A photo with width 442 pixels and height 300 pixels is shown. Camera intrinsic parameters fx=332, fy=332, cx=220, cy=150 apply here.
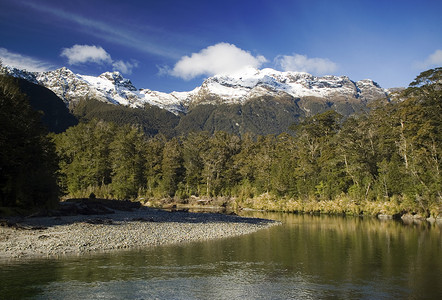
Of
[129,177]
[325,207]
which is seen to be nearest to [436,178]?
[325,207]

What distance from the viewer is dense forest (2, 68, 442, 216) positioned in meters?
42.7

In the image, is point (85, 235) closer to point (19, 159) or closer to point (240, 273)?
point (240, 273)

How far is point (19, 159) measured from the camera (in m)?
30.8

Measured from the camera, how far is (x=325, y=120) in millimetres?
65562

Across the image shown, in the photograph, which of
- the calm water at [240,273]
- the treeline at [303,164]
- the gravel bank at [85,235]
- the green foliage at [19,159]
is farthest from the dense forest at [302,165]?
the calm water at [240,273]

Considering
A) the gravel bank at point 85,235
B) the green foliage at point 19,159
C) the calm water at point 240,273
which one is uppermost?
A: the green foliage at point 19,159

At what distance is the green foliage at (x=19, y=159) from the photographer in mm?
28266

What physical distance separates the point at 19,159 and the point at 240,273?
2532 cm

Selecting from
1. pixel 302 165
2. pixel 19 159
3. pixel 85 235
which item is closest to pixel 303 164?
pixel 302 165

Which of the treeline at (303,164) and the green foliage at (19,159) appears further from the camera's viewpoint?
the treeline at (303,164)

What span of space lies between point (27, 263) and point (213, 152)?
59624mm

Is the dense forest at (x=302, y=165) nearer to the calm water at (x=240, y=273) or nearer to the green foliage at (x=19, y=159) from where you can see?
the green foliage at (x=19, y=159)

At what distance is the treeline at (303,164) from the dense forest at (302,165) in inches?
6.4

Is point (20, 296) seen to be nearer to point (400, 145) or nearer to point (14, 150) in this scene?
point (14, 150)
